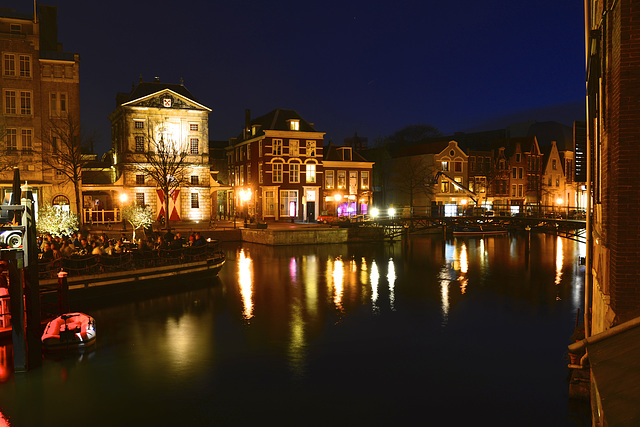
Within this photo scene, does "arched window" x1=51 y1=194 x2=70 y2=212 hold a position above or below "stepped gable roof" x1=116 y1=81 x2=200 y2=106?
below

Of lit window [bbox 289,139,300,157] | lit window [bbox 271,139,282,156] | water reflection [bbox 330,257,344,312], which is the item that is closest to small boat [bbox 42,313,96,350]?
water reflection [bbox 330,257,344,312]

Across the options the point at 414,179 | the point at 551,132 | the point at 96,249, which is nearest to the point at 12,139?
the point at 96,249

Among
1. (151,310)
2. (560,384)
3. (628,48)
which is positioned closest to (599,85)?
(628,48)

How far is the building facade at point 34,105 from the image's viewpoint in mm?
41844

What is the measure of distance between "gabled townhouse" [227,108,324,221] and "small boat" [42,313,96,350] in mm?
38162

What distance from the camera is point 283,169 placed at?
56688mm

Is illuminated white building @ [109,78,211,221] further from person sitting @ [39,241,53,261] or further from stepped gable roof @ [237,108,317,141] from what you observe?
person sitting @ [39,241,53,261]

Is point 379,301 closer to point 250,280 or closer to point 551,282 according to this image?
point 250,280

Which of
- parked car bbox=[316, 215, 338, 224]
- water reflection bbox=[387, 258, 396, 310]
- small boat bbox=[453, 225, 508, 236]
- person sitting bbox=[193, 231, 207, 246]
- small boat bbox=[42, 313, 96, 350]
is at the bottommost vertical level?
water reflection bbox=[387, 258, 396, 310]

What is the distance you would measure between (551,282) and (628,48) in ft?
80.5

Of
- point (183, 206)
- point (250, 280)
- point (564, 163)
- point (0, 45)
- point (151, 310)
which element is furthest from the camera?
point (564, 163)

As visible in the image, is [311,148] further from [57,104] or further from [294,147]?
[57,104]

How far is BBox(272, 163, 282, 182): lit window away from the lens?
56356 mm

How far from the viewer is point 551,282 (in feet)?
99.5
